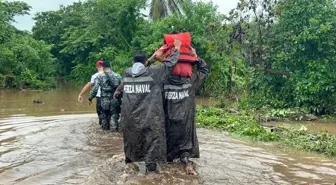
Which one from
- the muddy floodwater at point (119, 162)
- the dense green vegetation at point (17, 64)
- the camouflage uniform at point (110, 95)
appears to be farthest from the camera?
the dense green vegetation at point (17, 64)

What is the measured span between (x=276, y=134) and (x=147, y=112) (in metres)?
4.86

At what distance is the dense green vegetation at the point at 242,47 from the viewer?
1330 centimetres

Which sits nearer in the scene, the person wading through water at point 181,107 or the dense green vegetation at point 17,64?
the person wading through water at point 181,107

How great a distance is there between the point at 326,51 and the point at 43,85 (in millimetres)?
20926

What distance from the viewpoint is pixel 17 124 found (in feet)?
36.8

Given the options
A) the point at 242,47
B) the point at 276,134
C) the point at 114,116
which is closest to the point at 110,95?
the point at 114,116

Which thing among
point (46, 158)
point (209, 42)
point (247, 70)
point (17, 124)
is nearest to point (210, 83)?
point (209, 42)

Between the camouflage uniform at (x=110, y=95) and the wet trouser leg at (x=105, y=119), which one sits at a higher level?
the camouflage uniform at (x=110, y=95)

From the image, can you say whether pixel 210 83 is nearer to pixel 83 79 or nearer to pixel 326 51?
pixel 326 51

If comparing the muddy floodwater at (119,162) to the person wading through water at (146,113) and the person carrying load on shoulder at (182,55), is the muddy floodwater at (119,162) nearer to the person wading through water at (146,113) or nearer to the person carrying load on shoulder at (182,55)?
the person wading through water at (146,113)

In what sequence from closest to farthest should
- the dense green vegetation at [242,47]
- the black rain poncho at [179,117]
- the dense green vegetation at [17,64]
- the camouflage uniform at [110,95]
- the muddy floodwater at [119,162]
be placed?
the muddy floodwater at [119,162] → the black rain poncho at [179,117] → the camouflage uniform at [110,95] → the dense green vegetation at [242,47] → the dense green vegetation at [17,64]

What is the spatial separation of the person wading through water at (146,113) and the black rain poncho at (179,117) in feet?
0.68

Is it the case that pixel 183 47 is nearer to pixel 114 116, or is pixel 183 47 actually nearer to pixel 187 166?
pixel 187 166

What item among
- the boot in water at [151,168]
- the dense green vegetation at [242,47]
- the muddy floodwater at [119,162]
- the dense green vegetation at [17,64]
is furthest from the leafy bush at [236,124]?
the dense green vegetation at [17,64]
